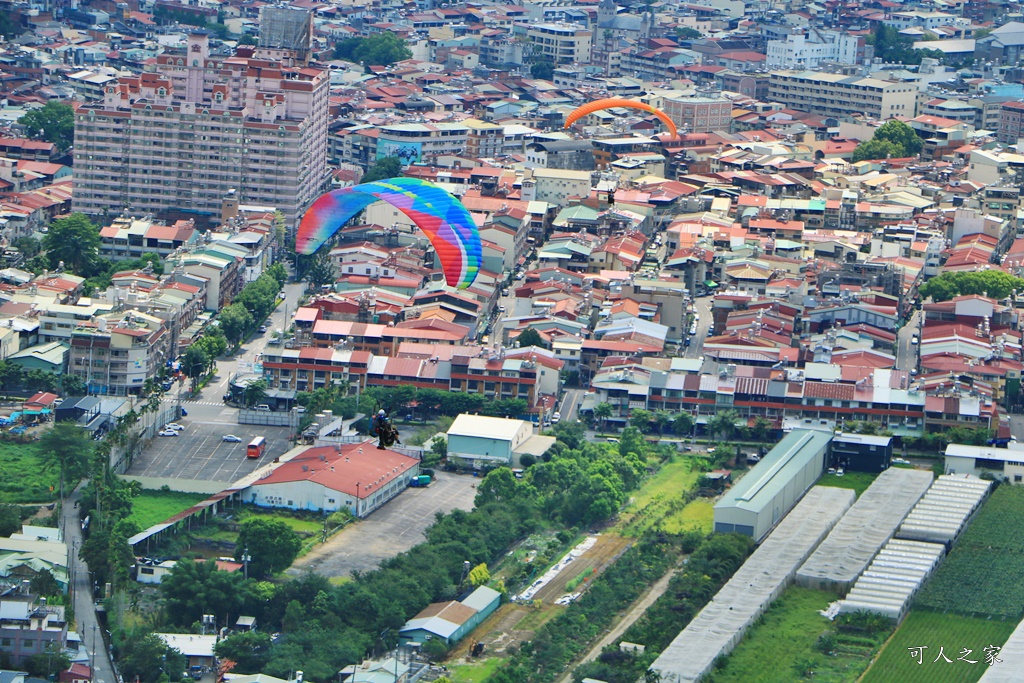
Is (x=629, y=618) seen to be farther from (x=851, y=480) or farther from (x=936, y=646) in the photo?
(x=851, y=480)

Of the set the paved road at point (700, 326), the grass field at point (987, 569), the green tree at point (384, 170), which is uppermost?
the green tree at point (384, 170)

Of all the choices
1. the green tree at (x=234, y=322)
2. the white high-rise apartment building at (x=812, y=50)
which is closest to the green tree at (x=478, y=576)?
the green tree at (x=234, y=322)

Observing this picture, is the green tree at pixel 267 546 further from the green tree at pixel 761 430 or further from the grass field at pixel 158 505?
the green tree at pixel 761 430

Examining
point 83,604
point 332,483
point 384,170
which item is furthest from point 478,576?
point 384,170

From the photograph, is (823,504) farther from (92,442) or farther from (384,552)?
(92,442)

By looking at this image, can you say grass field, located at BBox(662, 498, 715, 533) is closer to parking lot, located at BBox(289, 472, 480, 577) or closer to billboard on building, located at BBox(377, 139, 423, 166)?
parking lot, located at BBox(289, 472, 480, 577)

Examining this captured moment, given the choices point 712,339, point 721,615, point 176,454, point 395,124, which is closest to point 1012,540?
point 721,615
